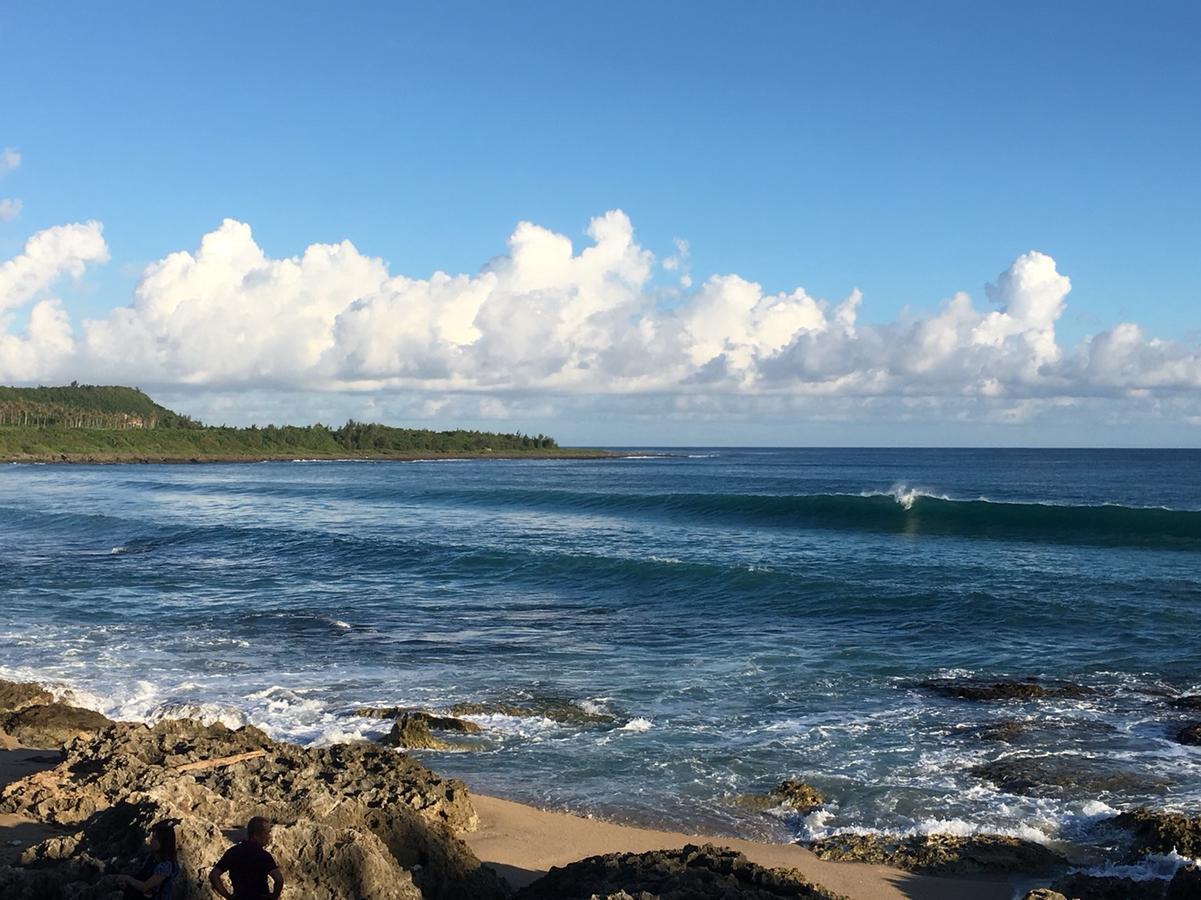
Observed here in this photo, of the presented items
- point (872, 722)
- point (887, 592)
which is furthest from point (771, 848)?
point (887, 592)

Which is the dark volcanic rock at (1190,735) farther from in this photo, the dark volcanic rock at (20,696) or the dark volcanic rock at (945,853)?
the dark volcanic rock at (20,696)

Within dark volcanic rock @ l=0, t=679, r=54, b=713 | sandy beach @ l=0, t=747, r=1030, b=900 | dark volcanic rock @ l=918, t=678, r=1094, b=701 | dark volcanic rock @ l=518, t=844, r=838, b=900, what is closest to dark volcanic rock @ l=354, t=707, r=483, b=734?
sandy beach @ l=0, t=747, r=1030, b=900

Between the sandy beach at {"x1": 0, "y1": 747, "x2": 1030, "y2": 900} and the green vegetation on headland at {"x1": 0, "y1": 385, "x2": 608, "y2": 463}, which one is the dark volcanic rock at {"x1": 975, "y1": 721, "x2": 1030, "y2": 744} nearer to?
the sandy beach at {"x1": 0, "y1": 747, "x2": 1030, "y2": 900}

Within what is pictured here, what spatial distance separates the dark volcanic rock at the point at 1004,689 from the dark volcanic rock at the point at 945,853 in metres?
5.31

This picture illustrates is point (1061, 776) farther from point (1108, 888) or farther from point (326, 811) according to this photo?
point (326, 811)

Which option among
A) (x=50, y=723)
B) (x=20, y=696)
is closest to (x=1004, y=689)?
(x=50, y=723)

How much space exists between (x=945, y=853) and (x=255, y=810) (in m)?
5.81

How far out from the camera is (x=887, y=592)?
22.3 m

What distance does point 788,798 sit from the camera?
992cm

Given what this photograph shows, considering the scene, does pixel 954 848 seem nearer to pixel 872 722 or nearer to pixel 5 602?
pixel 872 722

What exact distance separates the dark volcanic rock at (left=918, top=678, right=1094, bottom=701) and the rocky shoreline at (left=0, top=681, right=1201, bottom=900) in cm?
343

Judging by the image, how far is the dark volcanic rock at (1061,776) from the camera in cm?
1021

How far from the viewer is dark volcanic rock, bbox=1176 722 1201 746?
11.6m

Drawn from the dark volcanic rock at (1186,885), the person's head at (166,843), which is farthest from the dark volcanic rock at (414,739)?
the dark volcanic rock at (1186,885)
